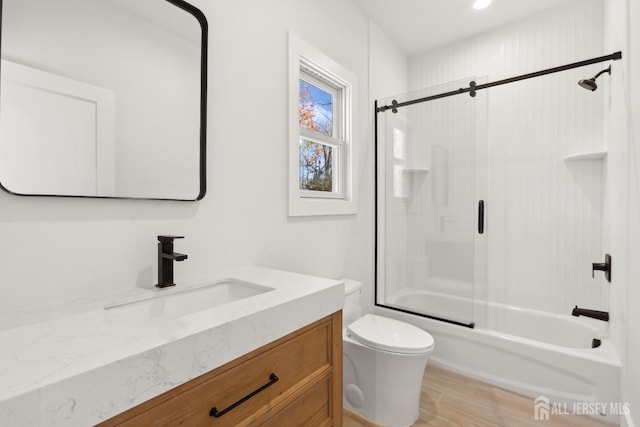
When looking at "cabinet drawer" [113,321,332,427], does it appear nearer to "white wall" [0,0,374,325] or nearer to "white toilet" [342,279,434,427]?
"white wall" [0,0,374,325]

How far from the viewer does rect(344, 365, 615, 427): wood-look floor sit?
1.67m

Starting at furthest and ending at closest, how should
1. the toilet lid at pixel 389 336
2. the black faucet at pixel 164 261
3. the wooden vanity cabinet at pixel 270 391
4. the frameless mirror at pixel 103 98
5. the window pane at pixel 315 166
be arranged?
1. the window pane at pixel 315 166
2. the toilet lid at pixel 389 336
3. the black faucet at pixel 164 261
4. the frameless mirror at pixel 103 98
5. the wooden vanity cabinet at pixel 270 391

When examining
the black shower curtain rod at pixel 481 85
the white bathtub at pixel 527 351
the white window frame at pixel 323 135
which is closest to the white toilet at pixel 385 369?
the white bathtub at pixel 527 351

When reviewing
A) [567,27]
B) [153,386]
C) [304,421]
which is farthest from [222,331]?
[567,27]

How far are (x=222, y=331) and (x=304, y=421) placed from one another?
0.49m

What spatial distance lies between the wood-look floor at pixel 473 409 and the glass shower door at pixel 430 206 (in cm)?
42

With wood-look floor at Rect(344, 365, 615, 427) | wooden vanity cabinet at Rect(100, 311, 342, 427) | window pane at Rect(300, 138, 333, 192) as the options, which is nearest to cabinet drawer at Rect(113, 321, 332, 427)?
wooden vanity cabinet at Rect(100, 311, 342, 427)

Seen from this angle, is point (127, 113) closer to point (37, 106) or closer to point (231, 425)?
point (37, 106)

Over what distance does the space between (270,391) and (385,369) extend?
0.98 metres

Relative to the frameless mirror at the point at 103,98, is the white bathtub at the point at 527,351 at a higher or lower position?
lower

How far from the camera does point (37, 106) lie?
0.90 meters

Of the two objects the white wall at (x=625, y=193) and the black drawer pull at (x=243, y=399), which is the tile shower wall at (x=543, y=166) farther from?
the black drawer pull at (x=243, y=399)

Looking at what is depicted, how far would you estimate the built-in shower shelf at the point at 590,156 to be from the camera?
2.08 m

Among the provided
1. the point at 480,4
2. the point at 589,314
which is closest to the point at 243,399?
the point at 589,314
